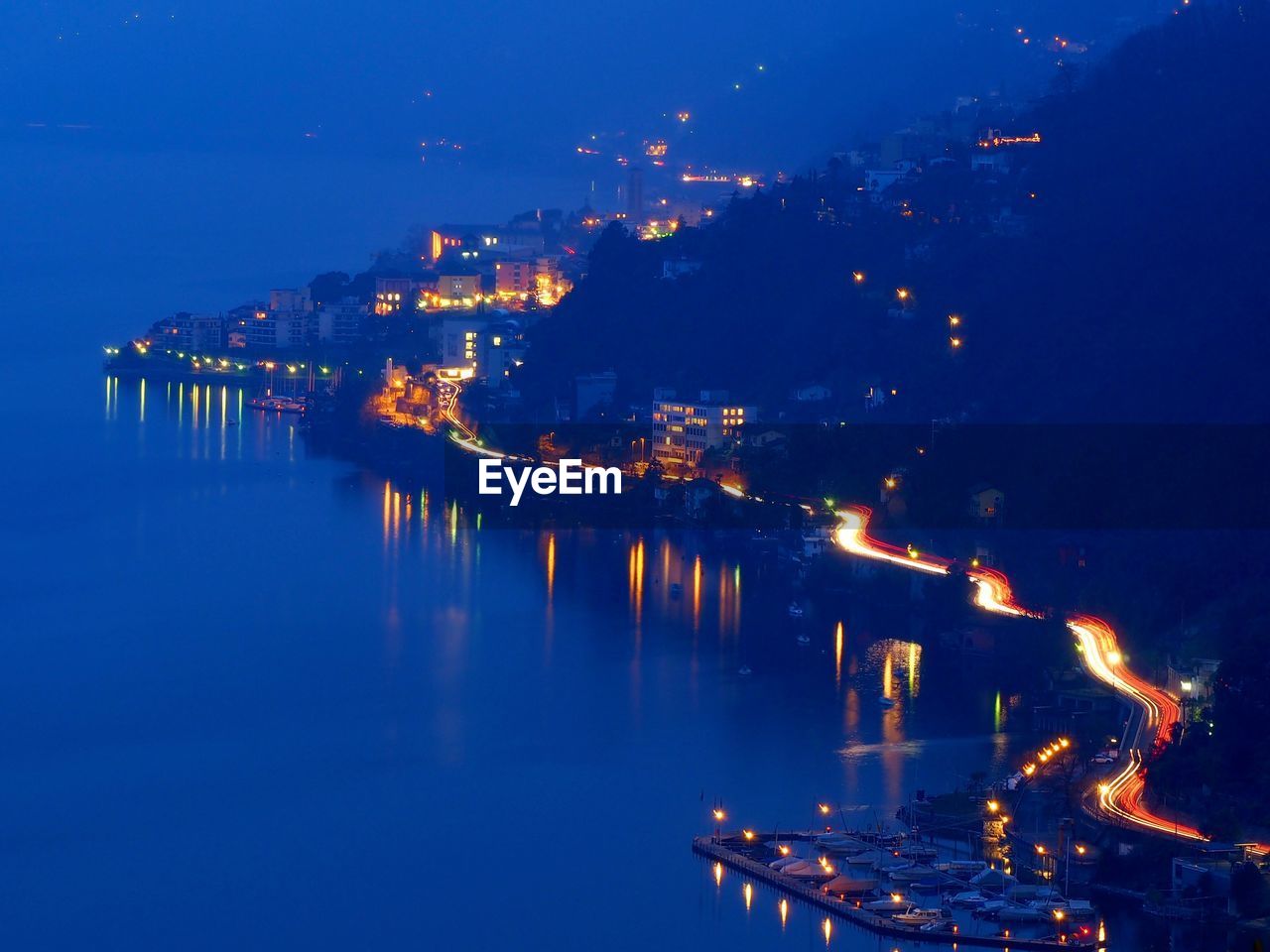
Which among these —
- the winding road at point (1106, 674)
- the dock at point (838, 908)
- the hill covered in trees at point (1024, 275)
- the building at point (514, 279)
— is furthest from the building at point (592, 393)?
the dock at point (838, 908)

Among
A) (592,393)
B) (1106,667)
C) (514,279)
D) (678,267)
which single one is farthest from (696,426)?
(514,279)

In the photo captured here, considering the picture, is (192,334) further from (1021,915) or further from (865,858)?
(1021,915)

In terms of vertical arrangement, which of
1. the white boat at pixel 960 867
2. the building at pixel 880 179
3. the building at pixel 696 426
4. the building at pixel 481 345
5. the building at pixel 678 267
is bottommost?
the white boat at pixel 960 867

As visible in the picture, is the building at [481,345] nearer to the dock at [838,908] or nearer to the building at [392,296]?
the building at [392,296]

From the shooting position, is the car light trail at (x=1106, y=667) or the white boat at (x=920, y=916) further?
the car light trail at (x=1106, y=667)

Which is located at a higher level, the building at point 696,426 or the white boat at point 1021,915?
the building at point 696,426

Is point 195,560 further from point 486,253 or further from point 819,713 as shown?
point 486,253

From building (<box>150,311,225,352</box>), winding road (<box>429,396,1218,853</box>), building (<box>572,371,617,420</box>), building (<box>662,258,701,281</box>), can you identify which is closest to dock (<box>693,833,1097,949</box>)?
winding road (<box>429,396,1218,853</box>)

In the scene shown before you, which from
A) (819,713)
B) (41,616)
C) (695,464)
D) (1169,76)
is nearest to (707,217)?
(1169,76)
